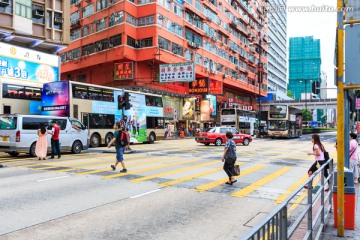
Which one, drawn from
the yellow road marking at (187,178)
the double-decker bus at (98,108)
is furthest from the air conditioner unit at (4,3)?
the yellow road marking at (187,178)

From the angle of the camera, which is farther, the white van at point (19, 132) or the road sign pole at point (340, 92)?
the white van at point (19, 132)

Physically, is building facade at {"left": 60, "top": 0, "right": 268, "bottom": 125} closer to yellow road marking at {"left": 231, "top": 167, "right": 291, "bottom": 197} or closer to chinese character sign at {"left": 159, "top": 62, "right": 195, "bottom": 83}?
chinese character sign at {"left": 159, "top": 62, "right": 195, "bottom": 83}

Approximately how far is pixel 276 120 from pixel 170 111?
15.1m

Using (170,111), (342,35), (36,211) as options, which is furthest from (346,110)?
(170,111)

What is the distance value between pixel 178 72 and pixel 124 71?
299 inches

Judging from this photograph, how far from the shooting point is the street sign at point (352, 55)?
4.78m

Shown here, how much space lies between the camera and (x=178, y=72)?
1523 inches

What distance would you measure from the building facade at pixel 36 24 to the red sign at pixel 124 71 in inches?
397

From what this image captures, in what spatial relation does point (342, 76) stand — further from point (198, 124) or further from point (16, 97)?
point (198, 124)

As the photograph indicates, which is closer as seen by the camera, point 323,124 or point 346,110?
point 346,110

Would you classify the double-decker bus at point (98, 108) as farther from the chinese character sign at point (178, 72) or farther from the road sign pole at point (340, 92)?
the road sign pole at point (340, 92)

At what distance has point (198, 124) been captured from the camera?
58.4 m

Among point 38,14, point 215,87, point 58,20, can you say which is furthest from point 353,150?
point 215,87

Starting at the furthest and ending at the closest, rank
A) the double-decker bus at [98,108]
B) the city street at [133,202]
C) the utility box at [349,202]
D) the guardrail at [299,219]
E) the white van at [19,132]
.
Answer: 1. the double-decker bus at [98,108]
2. the white van at [19,132]
3. the city street at [133,202]
4. the utility box at [349,202]
5. the guardrail at [299,219]
